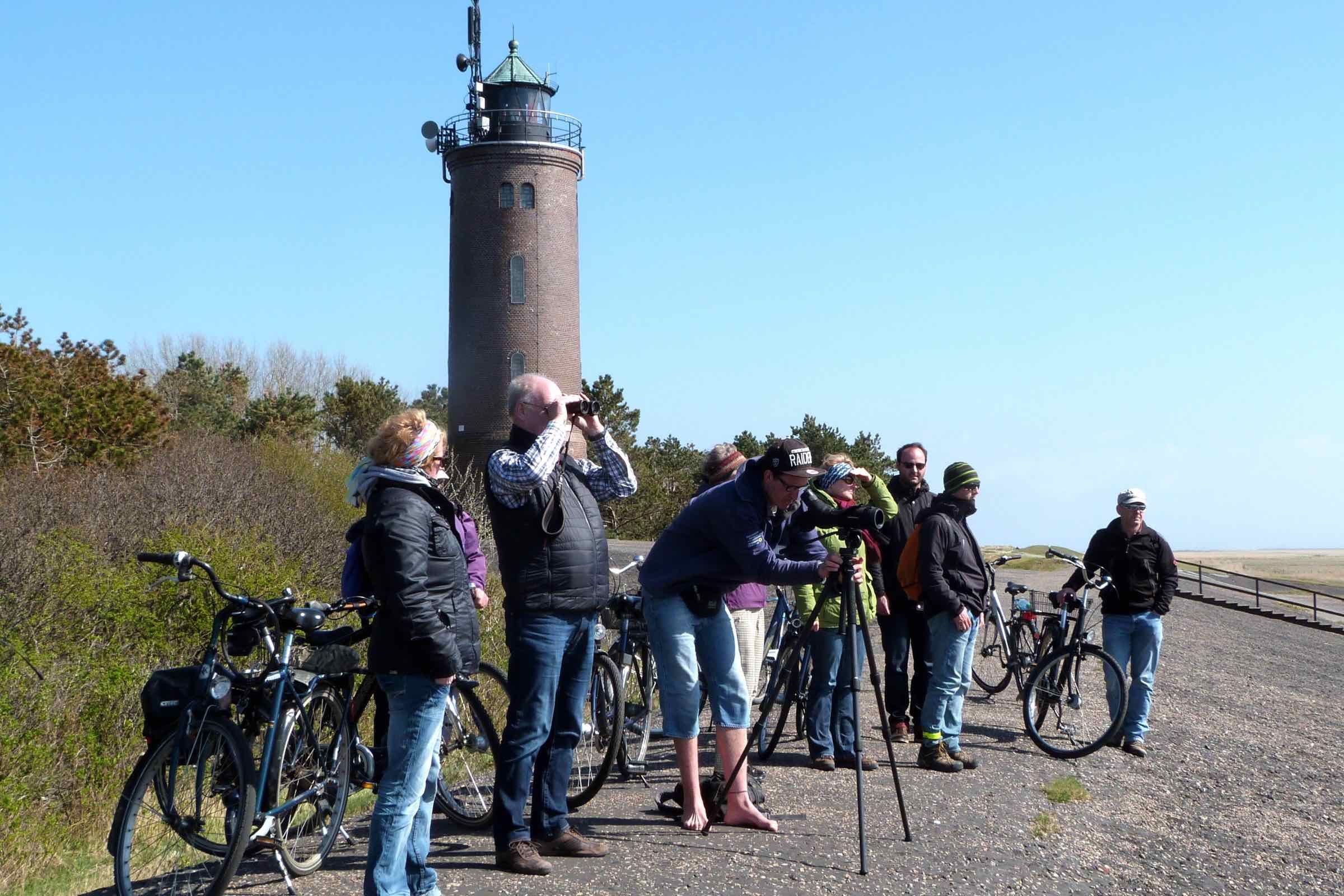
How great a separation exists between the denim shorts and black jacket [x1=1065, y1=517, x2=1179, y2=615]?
4284 mm

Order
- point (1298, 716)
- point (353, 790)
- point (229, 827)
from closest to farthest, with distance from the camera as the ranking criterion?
point (229, 827), point (353, 790), point (1298, 716)

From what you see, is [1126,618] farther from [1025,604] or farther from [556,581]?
[556,581]

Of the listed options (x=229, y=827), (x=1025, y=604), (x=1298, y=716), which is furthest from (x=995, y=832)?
(x=1298, y=716)

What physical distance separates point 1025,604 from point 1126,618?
1.95m

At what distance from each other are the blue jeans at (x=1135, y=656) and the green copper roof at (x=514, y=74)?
1352 inches

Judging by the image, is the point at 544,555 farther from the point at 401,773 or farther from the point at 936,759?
the point at 936,759

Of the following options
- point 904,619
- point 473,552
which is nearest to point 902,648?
point 904,619

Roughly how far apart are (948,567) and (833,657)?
3.54 ft

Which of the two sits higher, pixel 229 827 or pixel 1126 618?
pixel 1126 618

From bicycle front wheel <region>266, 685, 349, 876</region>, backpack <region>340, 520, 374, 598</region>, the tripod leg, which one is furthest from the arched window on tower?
bicycle front wheel <region>266, 685, 349, 876</region>

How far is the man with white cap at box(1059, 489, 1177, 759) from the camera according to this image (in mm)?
9039

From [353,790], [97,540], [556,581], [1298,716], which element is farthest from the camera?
[97,540]

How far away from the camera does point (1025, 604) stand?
11.2 m

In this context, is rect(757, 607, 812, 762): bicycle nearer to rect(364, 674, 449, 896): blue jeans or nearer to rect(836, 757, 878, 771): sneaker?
rect(836, 757, 878, 771): sneaker
